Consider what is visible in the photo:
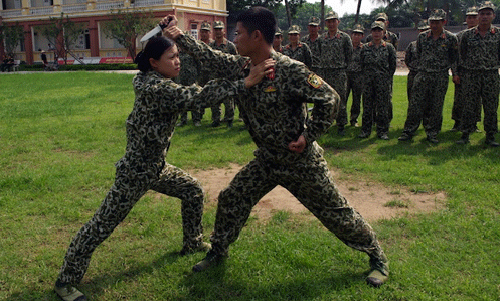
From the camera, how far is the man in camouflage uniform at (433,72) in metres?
8.70

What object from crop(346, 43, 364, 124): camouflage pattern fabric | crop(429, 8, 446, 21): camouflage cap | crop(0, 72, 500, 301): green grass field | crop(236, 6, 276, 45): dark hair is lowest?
crop(0, 72, 500, 301): green grass field

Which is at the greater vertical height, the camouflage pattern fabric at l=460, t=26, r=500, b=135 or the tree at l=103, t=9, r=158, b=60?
the tree at l=103, t=9, r=158, b=60

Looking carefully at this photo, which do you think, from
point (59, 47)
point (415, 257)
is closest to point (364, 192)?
point (415, 257)

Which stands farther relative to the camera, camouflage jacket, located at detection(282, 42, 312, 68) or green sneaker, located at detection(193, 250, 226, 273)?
camouflage jacket, located at detection(282, 42, 312, 68)

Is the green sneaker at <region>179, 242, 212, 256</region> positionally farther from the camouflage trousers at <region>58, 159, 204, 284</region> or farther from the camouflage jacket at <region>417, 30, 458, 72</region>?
the camouflage jacket at <region>417, 30, 458, 72</region>

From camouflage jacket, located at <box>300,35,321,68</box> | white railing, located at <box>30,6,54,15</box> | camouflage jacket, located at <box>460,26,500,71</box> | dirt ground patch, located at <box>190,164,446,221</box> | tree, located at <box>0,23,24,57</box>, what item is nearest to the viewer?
dirt ground patch, located at <box>190,164,446,221</box>

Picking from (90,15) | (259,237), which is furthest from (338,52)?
(90,15)

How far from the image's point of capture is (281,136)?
3564 mm

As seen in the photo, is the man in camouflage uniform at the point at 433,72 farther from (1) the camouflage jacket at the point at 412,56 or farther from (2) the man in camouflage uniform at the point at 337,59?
(2) the man in camouflage uniform at the point at 337,59

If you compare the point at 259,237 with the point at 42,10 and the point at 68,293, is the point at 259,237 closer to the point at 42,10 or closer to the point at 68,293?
the point at 68,293

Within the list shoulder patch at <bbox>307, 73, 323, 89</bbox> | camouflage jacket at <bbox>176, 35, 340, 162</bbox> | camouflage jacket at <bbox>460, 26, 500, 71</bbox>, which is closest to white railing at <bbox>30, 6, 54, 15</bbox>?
camouflage jacket at <bbox>460, 26, 500, 71</bbox>

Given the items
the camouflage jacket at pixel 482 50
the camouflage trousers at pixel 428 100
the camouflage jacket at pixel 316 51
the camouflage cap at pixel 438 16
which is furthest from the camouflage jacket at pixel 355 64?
the camouflage jacket at pixel 482 50

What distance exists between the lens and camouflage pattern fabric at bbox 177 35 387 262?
343 cm

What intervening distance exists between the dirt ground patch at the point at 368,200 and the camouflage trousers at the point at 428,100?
9.36 feet
